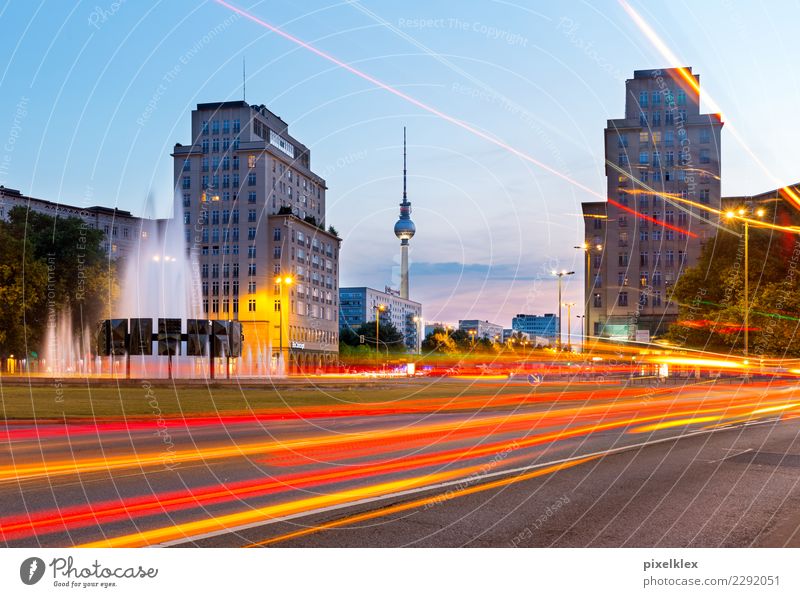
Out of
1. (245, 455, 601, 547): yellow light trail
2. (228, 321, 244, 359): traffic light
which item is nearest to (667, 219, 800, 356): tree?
(245, 455, 601, 547): yellow light trail

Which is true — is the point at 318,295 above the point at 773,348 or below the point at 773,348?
above

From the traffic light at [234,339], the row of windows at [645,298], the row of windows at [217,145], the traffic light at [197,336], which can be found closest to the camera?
the traffic light at [197,336]

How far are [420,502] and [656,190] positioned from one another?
10459 centimetres

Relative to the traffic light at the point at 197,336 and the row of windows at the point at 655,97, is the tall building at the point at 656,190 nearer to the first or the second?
the row of windows at the point at 655,97

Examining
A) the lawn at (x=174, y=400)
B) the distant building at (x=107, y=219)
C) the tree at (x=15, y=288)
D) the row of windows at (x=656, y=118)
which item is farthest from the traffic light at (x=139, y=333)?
the distant building at (x=107, y=219)

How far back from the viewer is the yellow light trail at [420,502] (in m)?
8.30

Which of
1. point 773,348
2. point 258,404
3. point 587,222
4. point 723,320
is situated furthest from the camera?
point 587,222

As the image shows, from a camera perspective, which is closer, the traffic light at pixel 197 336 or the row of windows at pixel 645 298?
the traffic light at pixel 197 336

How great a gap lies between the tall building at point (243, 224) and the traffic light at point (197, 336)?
61.1 m

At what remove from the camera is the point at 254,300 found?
4296 inches

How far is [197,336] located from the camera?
43.8 metres

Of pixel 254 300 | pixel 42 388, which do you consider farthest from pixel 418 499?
pixel 254 300
